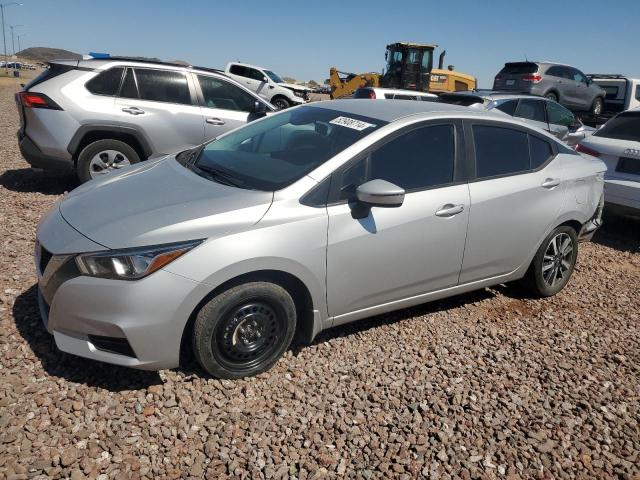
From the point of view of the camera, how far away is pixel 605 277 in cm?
536

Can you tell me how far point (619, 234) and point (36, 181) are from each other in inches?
325

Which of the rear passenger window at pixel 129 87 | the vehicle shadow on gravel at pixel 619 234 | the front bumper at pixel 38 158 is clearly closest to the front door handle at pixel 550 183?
the vehicle shadow on gravel at pixel 619 234

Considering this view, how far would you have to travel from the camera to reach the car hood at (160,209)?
8.84ft

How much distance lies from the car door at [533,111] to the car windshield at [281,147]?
668 centimetres

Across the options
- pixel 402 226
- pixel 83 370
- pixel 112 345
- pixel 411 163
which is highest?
pixel 411 163

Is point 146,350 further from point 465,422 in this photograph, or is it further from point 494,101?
point 494,101

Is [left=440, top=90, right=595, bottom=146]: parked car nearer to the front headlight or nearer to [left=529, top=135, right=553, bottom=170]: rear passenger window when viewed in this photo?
[left=529, top=135, right=553, bottom=170]: rear passenger window

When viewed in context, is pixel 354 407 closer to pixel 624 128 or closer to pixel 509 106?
pixel 624 128

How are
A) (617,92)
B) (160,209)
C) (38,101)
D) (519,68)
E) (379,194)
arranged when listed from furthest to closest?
(617,92)
(519,68)
(38,101)
(379,194)
(160,209)

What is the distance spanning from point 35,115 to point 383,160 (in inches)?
189

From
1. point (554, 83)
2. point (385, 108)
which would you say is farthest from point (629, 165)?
point (554, 83)

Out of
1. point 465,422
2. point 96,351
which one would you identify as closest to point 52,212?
point 96,351

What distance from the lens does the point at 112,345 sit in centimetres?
271

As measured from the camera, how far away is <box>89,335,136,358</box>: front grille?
269 centimetres
